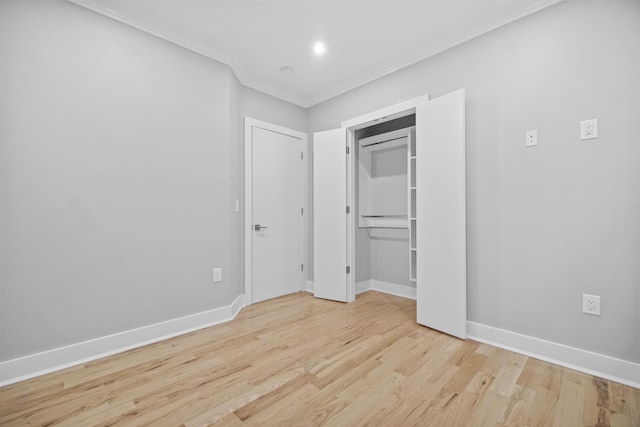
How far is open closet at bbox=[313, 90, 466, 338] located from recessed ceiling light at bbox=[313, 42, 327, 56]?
0.82 meters

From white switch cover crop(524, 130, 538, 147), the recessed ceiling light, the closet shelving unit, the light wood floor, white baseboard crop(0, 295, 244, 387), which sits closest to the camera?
the light wood floor

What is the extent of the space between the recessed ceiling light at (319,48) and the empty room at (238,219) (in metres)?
0.03

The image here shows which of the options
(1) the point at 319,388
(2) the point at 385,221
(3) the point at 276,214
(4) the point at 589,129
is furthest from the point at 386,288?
(4) the point at 589,129

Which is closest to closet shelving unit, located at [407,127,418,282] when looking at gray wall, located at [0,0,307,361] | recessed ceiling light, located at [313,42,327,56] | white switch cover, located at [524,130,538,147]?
white switch cover, located at [524,130,538,147]

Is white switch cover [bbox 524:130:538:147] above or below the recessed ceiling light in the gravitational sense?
below

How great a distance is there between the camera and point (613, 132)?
1795 millimetres

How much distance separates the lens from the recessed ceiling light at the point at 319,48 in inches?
104

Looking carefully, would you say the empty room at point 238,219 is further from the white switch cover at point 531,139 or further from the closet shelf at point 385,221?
the closet shelf at point 385,221

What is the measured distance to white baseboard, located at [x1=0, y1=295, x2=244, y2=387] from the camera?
1793 mm

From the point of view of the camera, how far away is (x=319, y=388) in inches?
66.5

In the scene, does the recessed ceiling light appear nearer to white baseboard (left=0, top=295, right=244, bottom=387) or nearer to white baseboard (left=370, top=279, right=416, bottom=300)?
white baseboard (left=0, top=295, right=244, bottom=387)

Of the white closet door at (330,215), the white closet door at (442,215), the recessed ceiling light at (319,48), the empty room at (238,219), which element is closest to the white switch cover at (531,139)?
the empty room at (238,219)

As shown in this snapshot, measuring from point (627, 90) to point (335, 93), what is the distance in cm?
262

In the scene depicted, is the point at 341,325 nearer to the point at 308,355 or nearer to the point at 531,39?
the point at 308,355
